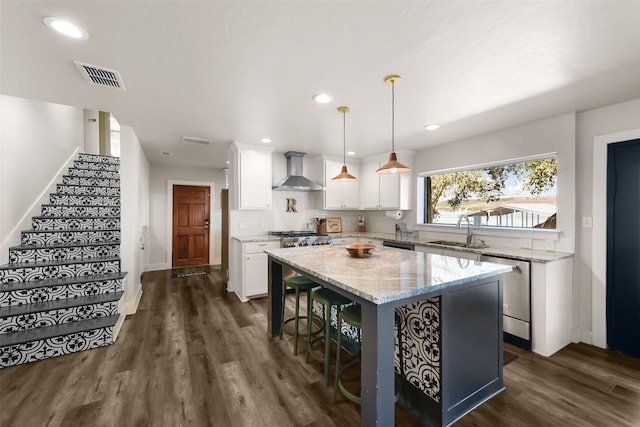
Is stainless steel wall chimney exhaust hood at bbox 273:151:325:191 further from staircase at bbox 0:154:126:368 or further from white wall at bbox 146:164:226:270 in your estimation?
white wall at bbox 146:164:226:270

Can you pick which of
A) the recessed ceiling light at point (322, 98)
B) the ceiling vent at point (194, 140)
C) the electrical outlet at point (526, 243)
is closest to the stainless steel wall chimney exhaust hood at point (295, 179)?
the ceiling vent at point (194, 140)

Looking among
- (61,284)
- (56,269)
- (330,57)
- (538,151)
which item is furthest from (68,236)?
(538,151)

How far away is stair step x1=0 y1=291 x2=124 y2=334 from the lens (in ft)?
8.03

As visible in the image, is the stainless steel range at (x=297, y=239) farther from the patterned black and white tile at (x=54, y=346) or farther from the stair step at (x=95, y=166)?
the stair step at (x=95, y=166)

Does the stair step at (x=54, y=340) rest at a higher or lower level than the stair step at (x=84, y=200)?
lower

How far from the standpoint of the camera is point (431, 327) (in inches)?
65.9

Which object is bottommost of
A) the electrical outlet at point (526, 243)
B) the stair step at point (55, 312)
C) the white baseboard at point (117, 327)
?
the white baseboard at point (117, 327)

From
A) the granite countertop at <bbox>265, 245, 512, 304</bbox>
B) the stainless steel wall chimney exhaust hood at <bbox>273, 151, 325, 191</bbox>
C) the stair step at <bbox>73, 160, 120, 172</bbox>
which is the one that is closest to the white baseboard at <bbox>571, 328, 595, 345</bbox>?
the granite countertop at <bbox>265, 245, 512, 304</bbox>

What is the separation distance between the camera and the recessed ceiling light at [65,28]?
57.5 inches

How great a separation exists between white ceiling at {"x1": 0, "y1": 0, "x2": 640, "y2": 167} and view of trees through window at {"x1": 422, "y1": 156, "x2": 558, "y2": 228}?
2.30 feet

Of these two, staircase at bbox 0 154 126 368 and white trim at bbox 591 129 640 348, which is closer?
staircase at bbox 0 154 126 368

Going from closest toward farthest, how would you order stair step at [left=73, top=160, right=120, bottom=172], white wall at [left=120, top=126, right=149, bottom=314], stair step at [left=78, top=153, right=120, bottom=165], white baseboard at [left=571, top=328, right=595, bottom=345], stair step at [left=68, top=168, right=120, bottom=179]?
white baseboard at [left=571, top=328, right=595, bottom=345] < white wall at [left=120, top=126, right=149, bottom=314] < stair step at [left=68, top=168, right=120, bottom=179] < stair step at [left=73, top=160, right=120, bottom=172] < stair step at [left=78, top=153, right=120, bottom=165]

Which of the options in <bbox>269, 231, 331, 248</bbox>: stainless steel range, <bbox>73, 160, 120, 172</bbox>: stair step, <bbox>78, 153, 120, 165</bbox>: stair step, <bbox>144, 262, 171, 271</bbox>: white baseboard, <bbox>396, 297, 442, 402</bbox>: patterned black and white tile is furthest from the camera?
<bbox>144, 262, 171, 271</bbox>: white baseboard

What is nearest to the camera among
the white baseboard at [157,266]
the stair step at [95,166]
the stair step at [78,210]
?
the stair step at [78,210]
